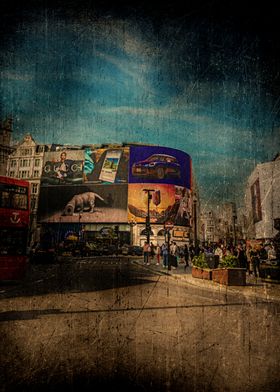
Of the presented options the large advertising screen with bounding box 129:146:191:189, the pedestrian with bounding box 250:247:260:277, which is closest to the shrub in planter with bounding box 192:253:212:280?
the pedestrian with bounding box 250:247:260:277

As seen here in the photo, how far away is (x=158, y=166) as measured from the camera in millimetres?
49188

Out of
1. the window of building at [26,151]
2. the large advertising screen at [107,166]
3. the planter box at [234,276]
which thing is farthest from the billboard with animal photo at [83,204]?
the planter box at [234,276]

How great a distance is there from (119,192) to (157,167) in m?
7.30

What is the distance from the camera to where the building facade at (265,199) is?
3212 centimetres

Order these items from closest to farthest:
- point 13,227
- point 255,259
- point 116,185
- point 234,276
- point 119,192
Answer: point 13,227, point 234,276, point 255,259, point 119,192, point 116,185

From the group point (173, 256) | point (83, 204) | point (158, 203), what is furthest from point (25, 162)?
point (173, 256)

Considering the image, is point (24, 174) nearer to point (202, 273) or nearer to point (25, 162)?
point (25, 162)

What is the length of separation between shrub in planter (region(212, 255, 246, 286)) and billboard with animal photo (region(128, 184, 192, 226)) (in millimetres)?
36442

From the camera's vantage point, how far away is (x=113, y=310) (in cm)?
573

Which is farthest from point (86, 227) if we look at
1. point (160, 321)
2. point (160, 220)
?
point (160, 321)

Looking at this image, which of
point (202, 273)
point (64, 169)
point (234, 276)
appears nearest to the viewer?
point (234, 276)

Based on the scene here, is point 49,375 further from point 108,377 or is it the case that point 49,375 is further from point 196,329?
point 196,329

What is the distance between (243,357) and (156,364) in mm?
1002

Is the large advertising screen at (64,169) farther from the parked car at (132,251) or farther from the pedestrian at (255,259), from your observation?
the pedestrian at (255,259)
